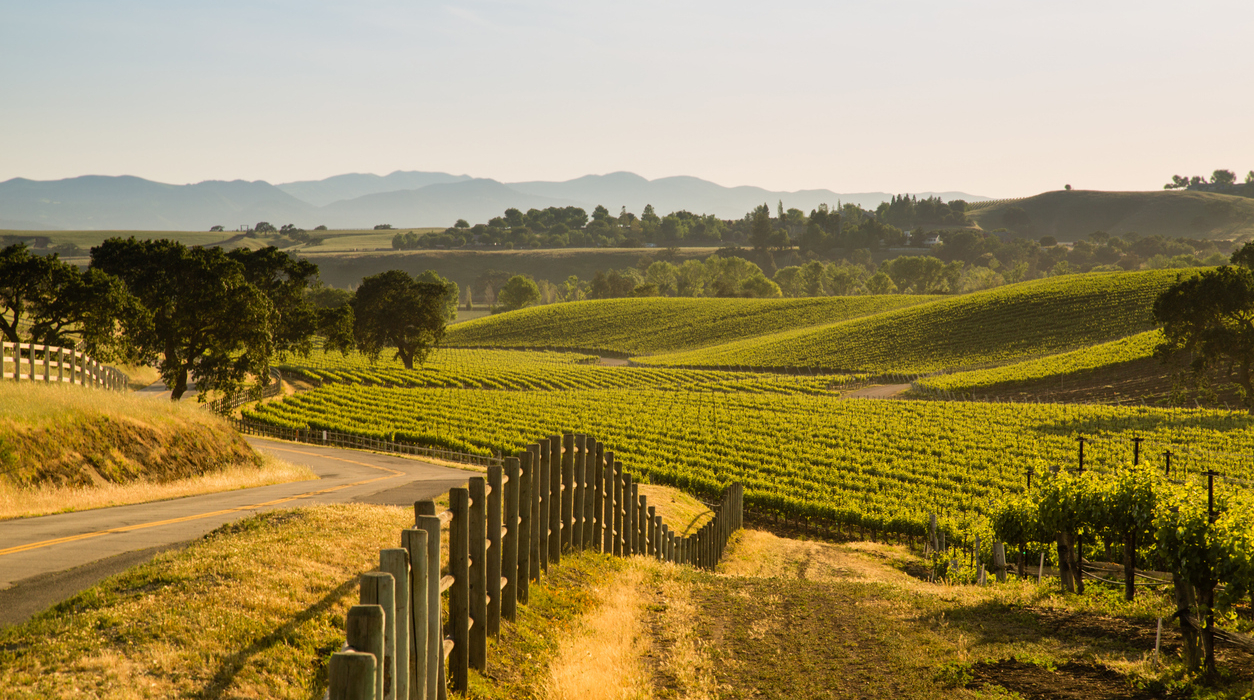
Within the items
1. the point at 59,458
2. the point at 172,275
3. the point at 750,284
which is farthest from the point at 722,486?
the point at 750,284

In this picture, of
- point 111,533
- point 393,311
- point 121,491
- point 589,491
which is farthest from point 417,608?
point 393,311

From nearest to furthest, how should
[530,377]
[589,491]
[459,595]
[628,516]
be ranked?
[459,595]
[589,491]
[628,516]
[530,377]

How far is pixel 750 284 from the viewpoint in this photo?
184 m

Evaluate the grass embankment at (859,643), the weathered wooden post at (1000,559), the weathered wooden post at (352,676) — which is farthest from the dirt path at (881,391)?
the weathered wooden post at (352,676)

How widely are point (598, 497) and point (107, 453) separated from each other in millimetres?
14101

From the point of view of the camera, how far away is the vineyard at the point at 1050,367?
7506 cm

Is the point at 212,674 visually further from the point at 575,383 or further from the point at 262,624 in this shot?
the point at 575,383

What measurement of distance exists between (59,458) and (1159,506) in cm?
2076

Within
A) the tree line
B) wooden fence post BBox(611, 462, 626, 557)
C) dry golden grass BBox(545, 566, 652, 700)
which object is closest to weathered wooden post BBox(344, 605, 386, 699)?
dry golden grass BBox(545, 566, 652, 700)

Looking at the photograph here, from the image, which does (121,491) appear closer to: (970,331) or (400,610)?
(400,610)

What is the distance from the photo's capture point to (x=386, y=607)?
4371mm

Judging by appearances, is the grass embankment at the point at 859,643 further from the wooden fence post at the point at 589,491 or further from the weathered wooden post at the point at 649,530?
the weathered wooden post at the point at 649,530

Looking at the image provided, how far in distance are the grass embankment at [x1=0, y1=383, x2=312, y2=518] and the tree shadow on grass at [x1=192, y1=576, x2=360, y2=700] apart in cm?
1037

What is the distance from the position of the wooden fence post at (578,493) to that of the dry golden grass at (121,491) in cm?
988
